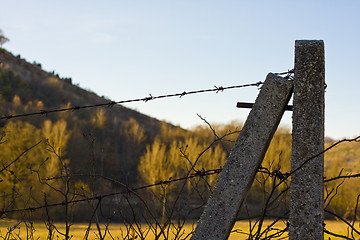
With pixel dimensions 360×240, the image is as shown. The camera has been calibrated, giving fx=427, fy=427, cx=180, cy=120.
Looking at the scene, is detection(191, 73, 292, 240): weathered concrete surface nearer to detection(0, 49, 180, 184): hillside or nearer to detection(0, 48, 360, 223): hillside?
detection(0, 48, 360, 223): hillside

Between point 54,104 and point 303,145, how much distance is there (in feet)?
227

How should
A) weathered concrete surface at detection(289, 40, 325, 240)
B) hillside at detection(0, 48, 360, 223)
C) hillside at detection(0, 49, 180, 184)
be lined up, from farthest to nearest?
hillside at detection(0, 49, 180, 184) → hillside at detection(0, 48, 360, 223) → weathered concrete surface at detection(289, 40, 325, 240)

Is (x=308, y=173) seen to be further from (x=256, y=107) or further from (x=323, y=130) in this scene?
(x=256, y=107)

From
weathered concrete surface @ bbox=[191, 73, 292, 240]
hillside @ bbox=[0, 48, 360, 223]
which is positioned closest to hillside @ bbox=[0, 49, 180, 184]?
hillside @ bbox=[0, 48, 360, 223]

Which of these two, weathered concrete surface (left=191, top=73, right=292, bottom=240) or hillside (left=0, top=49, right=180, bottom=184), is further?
hillside (left=0, top=49, right=180, bottom=184)

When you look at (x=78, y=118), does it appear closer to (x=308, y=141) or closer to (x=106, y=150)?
(x=106, y=150)

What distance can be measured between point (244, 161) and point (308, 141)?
1.01 ft

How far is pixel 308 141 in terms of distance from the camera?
76.1 inches

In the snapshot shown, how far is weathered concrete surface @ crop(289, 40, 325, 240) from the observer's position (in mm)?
1894

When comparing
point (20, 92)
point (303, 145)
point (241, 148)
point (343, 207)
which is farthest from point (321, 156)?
point (20, 92)

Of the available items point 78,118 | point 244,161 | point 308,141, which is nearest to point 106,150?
point 78,118

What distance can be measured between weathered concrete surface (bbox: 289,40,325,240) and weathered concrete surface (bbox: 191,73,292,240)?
0.10m

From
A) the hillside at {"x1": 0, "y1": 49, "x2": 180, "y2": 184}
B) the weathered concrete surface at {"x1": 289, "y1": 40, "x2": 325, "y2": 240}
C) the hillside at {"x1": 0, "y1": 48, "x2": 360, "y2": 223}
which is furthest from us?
the hillside at {"x1": 0, "y1": 49, "x2": 180, "y2": 184}

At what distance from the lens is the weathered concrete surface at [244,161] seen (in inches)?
78.4
